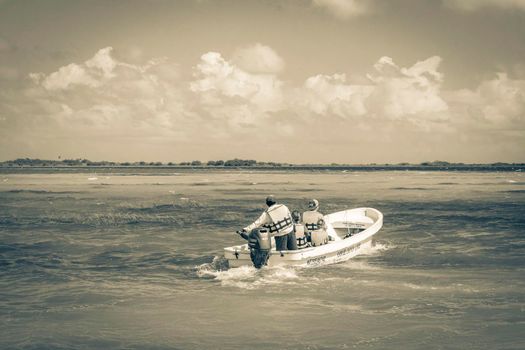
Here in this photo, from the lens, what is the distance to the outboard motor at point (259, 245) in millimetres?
17141

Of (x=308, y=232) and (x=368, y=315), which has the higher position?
(x=308, y=232)

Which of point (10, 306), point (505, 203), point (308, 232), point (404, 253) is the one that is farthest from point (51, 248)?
point (505, 203)

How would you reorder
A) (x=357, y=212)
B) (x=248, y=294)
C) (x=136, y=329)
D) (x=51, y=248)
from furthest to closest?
(x=357, y=212) → (x=51, y=248) → (x=248, y=294) → (x=136, y=329)

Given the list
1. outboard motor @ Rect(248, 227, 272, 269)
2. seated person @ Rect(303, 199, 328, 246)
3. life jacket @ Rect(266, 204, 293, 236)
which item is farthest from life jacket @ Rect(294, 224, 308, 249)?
outboard motor @ Rect(248, 227, 272, 269)

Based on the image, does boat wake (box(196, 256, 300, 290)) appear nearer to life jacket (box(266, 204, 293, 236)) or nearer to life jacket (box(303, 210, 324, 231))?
life jacket (box(266, 204, 293, 236))

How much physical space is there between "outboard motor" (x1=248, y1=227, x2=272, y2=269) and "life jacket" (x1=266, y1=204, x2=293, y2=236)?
1.24 ft

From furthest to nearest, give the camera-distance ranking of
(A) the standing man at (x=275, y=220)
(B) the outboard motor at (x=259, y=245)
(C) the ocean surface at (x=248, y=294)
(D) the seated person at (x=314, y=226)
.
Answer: (D) the seated person at (x=314, y=226) < (A) the standing man at (x=275, y=220) < (B) the outboard motor at (x=259, y=245) < (C) the ocean surface at (x=248, y=294)

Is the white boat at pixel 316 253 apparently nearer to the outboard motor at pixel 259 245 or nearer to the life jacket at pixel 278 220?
the outboard motor at pixel 259 245

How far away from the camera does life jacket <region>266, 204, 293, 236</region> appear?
692 inches

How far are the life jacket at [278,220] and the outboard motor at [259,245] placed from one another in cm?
38

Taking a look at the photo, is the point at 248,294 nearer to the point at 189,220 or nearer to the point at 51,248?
the point at 51,248

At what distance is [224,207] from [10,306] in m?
30.3

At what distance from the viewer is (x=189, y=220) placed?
34562 mm

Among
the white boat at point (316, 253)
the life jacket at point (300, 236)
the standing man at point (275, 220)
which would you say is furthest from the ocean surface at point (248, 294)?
the standing man at point (275, 220)
